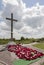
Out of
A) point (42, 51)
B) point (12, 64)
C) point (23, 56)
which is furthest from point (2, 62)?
point (42, 51)

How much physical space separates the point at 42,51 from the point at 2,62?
4.70 m

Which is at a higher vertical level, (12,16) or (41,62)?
(12,16)

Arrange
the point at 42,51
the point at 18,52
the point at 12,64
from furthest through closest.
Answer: the point at 42,51 < the point at 18,52 < the point at 12,64

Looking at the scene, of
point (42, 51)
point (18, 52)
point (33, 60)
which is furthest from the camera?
point (42, 51)

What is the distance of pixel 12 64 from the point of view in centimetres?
1484

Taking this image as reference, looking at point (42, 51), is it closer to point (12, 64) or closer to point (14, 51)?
point (14, 51)

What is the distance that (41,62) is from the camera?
604 inches

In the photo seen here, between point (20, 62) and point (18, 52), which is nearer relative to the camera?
point (20, 62)

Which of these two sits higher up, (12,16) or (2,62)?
(12,16)

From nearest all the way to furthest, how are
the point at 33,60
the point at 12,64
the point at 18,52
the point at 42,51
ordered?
the point at 12,64 → the point at 33,60 → the point at 18,52 → the point at 42,51

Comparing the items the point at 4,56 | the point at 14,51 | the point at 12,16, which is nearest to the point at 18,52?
the point at 14,51

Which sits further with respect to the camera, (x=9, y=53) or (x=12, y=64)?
(x=9, y=53)

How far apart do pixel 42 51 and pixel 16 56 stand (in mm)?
3037

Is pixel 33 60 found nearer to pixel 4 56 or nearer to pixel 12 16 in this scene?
pixel 4 56
